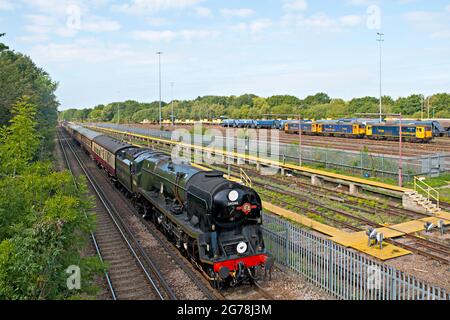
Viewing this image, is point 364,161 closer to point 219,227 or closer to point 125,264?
point 219,227

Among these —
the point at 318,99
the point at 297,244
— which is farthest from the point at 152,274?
the point at 318,99

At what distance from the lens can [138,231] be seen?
1995 centimetres

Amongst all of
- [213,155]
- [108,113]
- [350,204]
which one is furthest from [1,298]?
[108,113]

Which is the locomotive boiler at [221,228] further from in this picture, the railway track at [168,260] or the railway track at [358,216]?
the railway track at [358,216]

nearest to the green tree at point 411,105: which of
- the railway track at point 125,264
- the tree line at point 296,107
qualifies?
the tree line at point 296,107

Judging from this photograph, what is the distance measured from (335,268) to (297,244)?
2076mm

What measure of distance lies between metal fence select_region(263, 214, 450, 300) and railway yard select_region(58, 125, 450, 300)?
161 mm

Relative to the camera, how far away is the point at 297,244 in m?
14.4

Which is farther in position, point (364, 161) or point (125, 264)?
point (364, 161)

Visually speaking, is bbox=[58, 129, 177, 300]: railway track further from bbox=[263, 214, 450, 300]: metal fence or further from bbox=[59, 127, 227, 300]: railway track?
bbox=[263, 214, 450, 300]: metal fence

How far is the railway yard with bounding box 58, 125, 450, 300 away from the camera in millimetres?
13055

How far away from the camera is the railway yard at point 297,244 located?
13055mm

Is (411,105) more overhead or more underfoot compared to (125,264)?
more overhead
